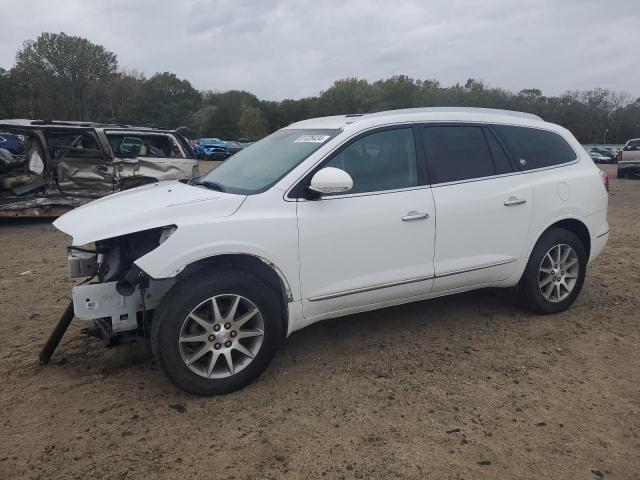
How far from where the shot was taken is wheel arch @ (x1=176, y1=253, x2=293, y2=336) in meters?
3.19

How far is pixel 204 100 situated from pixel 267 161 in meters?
70.9

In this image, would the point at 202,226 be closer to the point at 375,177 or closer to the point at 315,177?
the point at 315,177

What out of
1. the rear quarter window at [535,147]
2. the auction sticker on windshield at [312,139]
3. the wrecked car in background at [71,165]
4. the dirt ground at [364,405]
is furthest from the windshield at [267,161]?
the wrecked car in background at [71,165]

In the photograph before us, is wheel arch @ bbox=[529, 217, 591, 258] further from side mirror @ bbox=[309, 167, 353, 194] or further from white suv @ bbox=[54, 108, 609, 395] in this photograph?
A: side mirror @ bbox=[309, 167, 353, 194]

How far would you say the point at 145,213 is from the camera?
3.17 metres

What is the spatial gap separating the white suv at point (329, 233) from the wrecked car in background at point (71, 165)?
6.10 meters

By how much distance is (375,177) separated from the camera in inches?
146

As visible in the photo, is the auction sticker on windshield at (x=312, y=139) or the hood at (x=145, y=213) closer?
the hood at (x=145, y=213)

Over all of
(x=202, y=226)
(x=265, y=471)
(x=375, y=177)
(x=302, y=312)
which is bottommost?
(x=265, y=471)

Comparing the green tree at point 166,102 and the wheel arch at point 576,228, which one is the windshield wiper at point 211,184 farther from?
the green tree at point 166,102

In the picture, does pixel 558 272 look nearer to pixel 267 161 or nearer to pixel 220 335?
pixel 267 161

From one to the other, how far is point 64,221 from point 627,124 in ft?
255

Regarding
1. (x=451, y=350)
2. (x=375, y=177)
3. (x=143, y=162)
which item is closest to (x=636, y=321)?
(x=451, y=350)

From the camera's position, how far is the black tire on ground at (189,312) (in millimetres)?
3033
